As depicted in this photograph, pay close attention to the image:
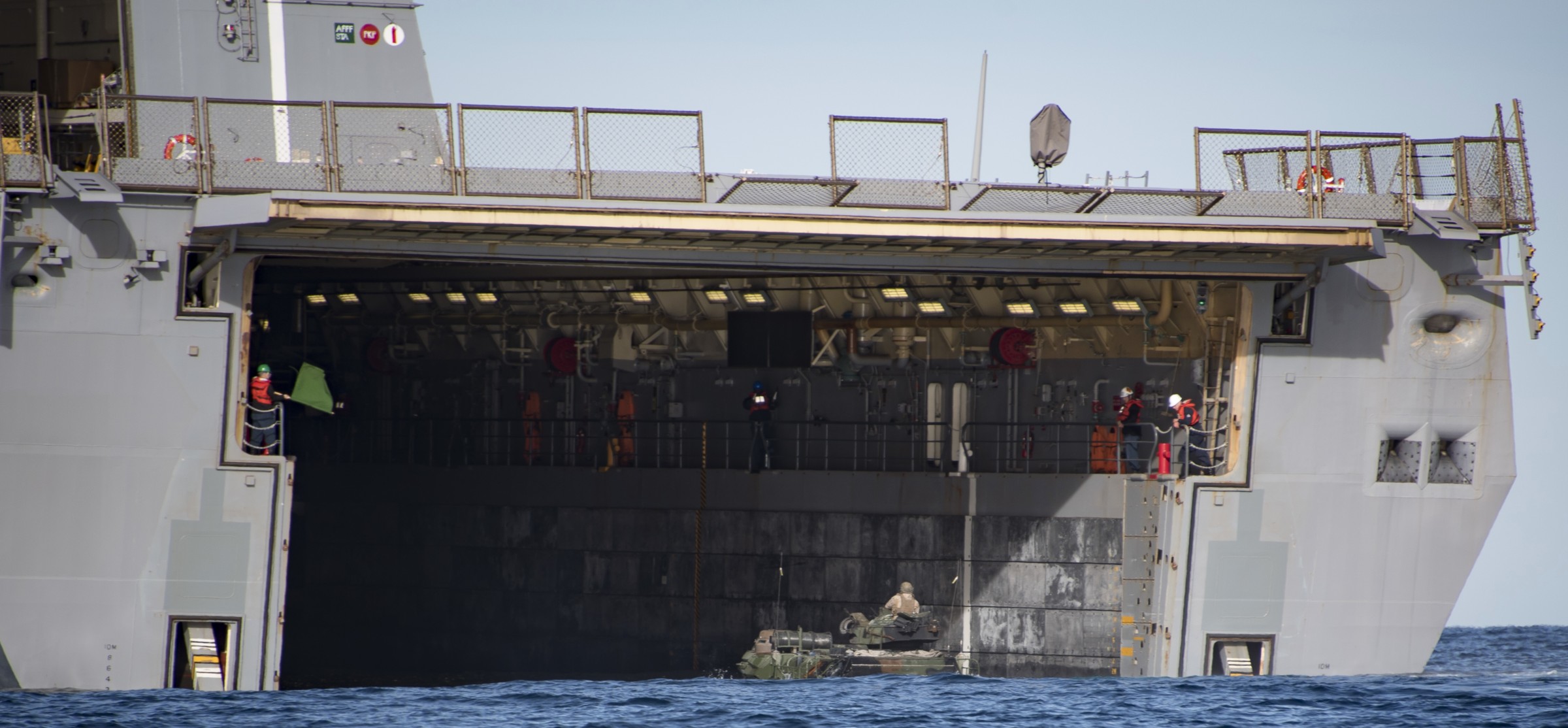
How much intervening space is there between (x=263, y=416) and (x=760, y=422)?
363 inches

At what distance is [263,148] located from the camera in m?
18.8

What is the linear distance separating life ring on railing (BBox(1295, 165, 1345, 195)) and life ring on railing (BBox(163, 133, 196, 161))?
1251 cm

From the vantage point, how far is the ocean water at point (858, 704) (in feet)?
54.7

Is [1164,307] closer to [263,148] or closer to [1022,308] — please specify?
[1022,308]

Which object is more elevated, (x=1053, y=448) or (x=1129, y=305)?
(x=1129, y=305)

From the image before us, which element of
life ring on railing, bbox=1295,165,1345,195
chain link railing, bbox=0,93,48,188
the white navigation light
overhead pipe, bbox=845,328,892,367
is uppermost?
life ring on railing, bbox=1295,165,1345,195

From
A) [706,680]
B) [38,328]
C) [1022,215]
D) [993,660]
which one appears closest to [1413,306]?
[1022,215]

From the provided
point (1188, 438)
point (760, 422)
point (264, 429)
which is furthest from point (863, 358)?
point (264, 429)

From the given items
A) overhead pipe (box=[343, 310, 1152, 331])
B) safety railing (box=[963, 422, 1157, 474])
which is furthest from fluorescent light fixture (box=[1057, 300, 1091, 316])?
safety railing (box=[963, 422, 1157, 474])

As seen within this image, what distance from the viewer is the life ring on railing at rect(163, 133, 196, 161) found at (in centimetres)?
1866

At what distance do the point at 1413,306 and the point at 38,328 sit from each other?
16.0m

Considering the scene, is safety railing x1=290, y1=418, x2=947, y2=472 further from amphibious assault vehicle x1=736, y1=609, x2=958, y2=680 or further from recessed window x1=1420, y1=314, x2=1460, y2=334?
recessed window x1=1420, y1=314, x2=1460, y2=334

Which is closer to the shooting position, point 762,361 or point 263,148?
point 263,148

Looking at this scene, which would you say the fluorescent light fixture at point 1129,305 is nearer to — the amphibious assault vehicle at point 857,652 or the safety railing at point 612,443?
the safety railing at point 612,443
